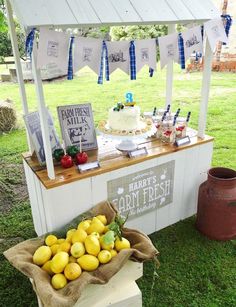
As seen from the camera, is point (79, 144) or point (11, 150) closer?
point (79, 144)

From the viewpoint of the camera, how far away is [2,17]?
267 cm

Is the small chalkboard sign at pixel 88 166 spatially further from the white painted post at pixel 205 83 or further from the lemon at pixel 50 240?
the white painted post at pixel 205 83

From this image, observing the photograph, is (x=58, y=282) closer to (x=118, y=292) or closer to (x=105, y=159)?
(x=118, y=292)

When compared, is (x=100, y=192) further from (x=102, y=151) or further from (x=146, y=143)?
(x=146, y=143)

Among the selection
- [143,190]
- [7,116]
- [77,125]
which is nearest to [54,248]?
[143,190]

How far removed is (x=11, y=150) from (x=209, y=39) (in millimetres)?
3359

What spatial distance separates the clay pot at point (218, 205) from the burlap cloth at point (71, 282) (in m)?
0.85

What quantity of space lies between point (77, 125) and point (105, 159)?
36 cm

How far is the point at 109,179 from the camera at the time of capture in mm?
2135

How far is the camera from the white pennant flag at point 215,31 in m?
2.11

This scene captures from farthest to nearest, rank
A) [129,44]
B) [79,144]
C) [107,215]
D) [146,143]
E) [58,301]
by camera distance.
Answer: [146,143], [79,144], [107,215], [129,44], [58,301]

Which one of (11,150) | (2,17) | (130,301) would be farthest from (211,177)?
(11,150)

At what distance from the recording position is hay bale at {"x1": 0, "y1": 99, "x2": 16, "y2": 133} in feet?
17.0

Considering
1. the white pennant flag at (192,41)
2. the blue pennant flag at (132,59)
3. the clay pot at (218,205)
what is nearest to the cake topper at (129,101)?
the blue pennant flag at (132,59)
